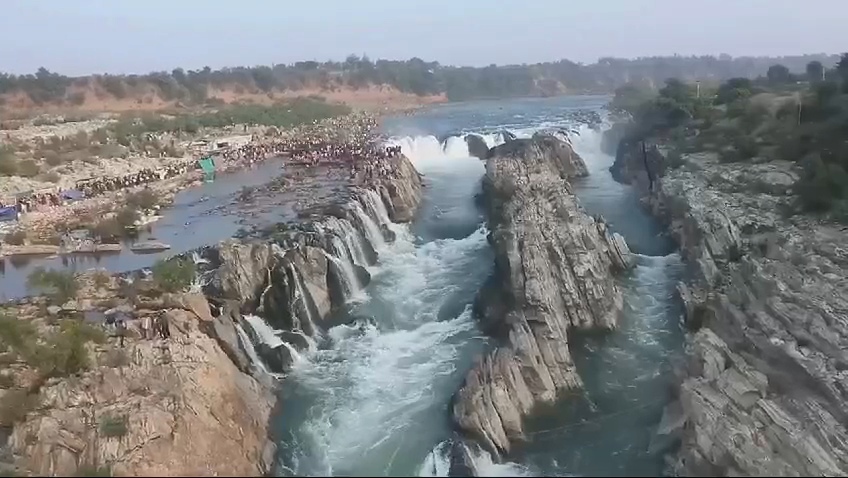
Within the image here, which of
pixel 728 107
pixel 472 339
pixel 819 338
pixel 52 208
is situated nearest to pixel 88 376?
pixel 472 339

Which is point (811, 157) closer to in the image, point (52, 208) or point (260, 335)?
point (260, 335)

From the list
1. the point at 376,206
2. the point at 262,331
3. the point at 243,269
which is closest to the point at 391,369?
the point at 262,331

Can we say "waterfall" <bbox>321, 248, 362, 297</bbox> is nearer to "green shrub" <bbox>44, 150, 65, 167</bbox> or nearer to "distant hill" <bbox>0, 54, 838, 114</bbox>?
"green shrub" <bbox>44, 150, 65, 167</bbox>

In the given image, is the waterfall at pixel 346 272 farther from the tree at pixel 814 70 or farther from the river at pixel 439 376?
the tree at pixel 814 70

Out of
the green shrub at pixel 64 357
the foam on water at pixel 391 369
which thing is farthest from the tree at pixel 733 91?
the green shrub at pixel 64 357

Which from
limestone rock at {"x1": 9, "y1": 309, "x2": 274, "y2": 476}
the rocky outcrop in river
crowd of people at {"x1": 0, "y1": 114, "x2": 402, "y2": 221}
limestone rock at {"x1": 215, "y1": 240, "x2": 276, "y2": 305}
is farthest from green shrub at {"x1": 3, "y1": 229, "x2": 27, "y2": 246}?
limestone rock at {"x1": 9, "y1": 309, "x2": 274, "y2": 476}
